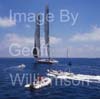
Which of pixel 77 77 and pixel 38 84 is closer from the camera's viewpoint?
pixel 38 84

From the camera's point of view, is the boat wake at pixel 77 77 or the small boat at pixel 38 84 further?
the boat wake at pixel 77 77

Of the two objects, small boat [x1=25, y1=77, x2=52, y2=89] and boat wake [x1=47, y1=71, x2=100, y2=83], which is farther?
boat wake [x1=47, y1=71, x2=100, y2=83]

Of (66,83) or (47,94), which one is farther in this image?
(66,83)

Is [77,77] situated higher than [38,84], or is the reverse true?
[38,84]

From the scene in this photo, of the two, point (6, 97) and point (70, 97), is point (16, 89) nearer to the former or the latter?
point (6, 97)

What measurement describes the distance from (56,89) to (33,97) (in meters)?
15.4

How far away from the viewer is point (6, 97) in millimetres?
84438

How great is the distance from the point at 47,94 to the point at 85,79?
3509 cm

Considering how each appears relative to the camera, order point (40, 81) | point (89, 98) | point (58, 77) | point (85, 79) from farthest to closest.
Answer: point (58, 77) → point (85, 79) → point (40, 81) → point (89, 98)

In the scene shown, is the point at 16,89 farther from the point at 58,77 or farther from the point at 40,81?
the point at 58,77

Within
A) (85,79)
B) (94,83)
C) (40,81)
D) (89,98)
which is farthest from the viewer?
(85,79)

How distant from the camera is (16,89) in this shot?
97.4 m

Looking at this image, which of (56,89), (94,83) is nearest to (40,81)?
(56,89)

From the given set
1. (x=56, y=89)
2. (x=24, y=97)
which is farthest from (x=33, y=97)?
(x=56, y=89)
